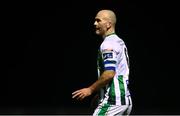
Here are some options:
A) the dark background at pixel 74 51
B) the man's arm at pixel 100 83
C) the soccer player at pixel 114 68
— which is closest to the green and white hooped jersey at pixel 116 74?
the soccer player at pixel 114 68

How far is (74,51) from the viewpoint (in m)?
12.6

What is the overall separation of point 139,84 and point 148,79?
0.19m

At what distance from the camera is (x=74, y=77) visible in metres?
12.4

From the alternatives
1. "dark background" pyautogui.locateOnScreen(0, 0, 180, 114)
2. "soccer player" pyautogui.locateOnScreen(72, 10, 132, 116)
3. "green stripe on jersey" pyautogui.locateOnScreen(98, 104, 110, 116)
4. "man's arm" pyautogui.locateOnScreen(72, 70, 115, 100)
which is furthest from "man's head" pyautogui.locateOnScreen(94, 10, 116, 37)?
"dark background" pyautogui.locateOnScreen(0, 0, 180, 114)

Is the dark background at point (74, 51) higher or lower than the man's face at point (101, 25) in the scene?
lower

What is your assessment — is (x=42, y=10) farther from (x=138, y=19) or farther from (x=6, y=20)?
(x=138, y=19)

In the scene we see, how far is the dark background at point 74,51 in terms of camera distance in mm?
12102

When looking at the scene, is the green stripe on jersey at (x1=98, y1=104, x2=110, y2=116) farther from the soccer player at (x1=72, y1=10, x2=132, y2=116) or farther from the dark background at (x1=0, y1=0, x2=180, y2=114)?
the dark background at (x1=0, y1=0, x2=180, y2=114)

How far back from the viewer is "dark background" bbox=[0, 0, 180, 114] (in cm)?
1210

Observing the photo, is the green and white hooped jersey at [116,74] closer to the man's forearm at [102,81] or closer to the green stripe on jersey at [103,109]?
the green stripe on jersey at [103,109]

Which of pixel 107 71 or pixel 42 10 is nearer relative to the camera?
pixel 107 71

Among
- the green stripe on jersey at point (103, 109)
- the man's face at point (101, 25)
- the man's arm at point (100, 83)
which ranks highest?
the man's face at point (101, 25)

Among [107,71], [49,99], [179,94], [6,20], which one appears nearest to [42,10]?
[6,20]

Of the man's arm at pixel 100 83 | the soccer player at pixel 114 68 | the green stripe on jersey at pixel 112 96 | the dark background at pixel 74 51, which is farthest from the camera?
the dark background at pixel 74 51
